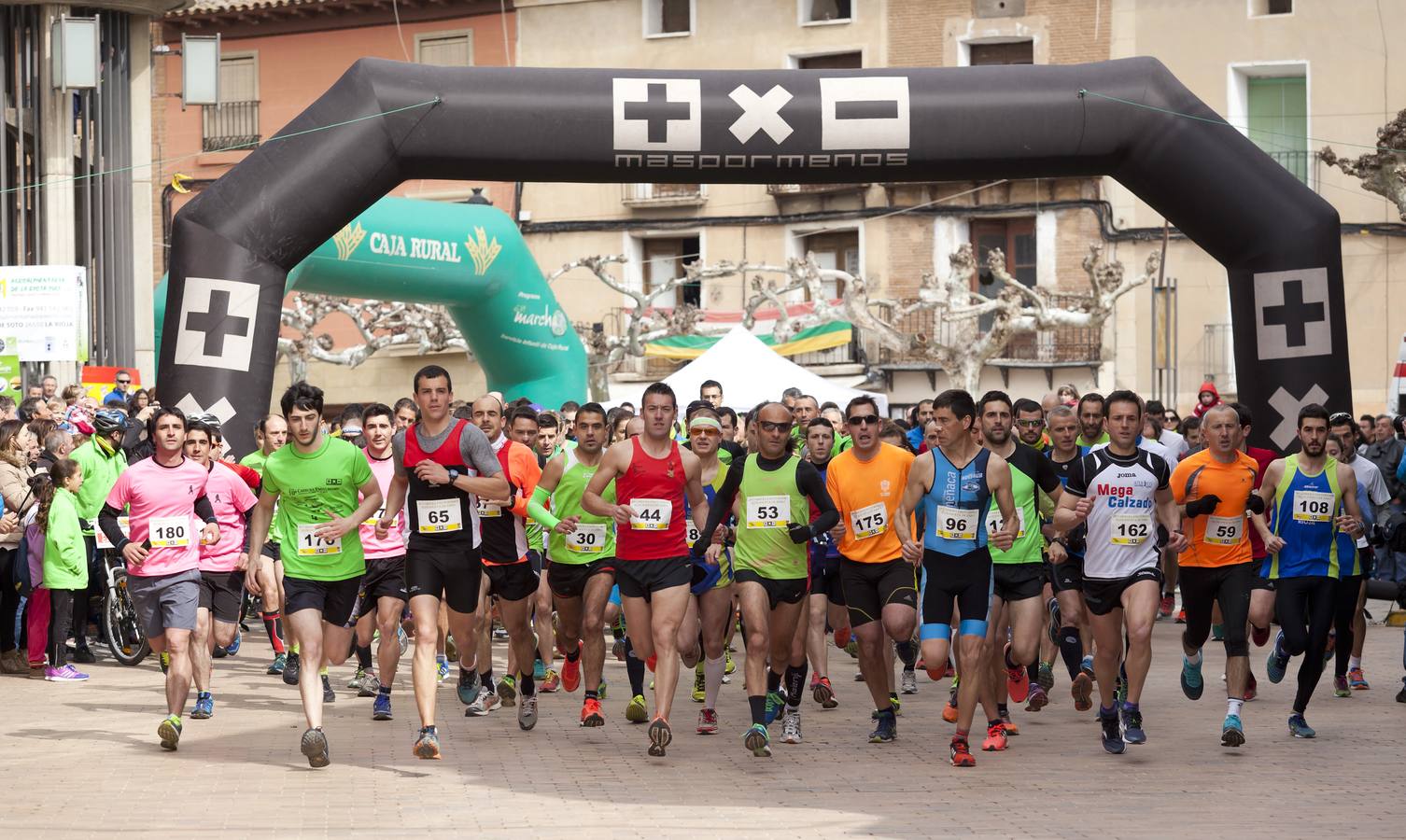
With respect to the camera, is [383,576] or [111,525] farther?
[383,576]

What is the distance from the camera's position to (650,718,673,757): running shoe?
9156 mm

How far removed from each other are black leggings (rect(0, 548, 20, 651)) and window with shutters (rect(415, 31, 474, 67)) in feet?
83.4

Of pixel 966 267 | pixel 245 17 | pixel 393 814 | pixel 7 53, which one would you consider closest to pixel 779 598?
pixel 393 814

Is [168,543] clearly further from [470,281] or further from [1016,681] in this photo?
[470,281]

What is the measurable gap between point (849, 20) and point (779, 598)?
2662 cm

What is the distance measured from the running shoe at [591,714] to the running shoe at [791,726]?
3.60 feet

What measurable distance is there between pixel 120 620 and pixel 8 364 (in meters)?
4.83

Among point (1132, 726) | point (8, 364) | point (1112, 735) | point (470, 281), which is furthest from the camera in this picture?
point (470, 281)

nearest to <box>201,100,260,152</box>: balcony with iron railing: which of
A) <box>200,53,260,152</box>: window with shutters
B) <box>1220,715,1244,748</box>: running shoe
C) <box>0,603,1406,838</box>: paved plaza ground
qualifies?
<box>200,53,260,152</box>: window with shutters

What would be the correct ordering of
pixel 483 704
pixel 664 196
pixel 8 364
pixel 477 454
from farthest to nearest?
pixel 664 196, pixel 8 364, pixel 483 704, pixel 477 454

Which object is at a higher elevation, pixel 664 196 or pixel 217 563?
pixel 664 196

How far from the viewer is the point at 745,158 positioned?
13.7m

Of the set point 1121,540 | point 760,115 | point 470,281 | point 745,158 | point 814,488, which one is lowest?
point 1121,540

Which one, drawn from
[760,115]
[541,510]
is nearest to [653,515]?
[541,510]
